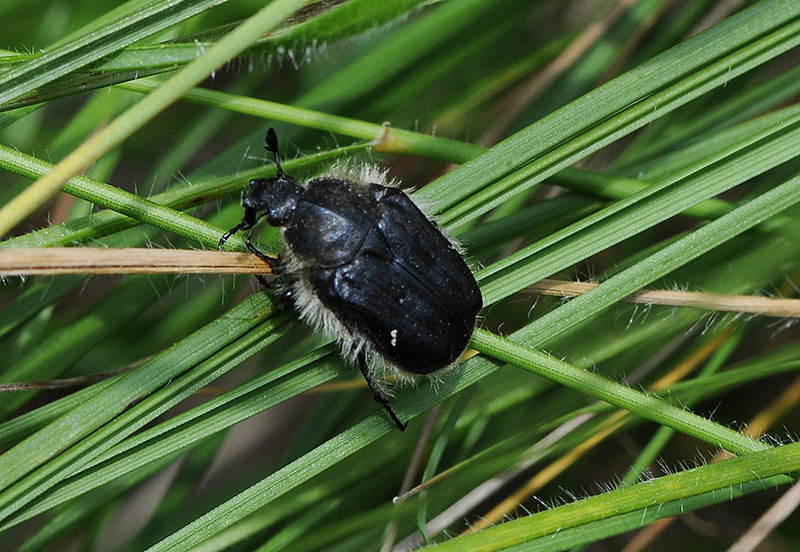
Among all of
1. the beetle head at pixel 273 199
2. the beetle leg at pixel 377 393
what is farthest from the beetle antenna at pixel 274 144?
the beetle leg at pixel 377 393

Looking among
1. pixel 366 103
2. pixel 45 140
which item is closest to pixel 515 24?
pixel 366 103

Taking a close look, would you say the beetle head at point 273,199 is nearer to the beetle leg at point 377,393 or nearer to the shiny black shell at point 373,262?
the shiny black shell at point 373,262

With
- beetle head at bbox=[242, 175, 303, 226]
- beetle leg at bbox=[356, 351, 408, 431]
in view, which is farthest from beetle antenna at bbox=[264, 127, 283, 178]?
beetle leg at bbox=[356, 351, 408, 431]

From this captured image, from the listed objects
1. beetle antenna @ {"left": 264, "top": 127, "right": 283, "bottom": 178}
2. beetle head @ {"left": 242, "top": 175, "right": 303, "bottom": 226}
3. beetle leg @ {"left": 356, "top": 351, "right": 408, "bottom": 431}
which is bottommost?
beetle leg @ {"left": 356, "top": 351, "right": 408, "bottom": 431}

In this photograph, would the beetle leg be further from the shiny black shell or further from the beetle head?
the beetle head

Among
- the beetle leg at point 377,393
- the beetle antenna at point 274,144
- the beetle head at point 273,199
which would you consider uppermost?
the beetle antenna at point 274,144

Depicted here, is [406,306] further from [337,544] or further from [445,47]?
[445,47]

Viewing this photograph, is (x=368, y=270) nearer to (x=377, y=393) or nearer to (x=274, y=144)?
(x=377, y=393)

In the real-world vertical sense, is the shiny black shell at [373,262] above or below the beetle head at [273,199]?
below
